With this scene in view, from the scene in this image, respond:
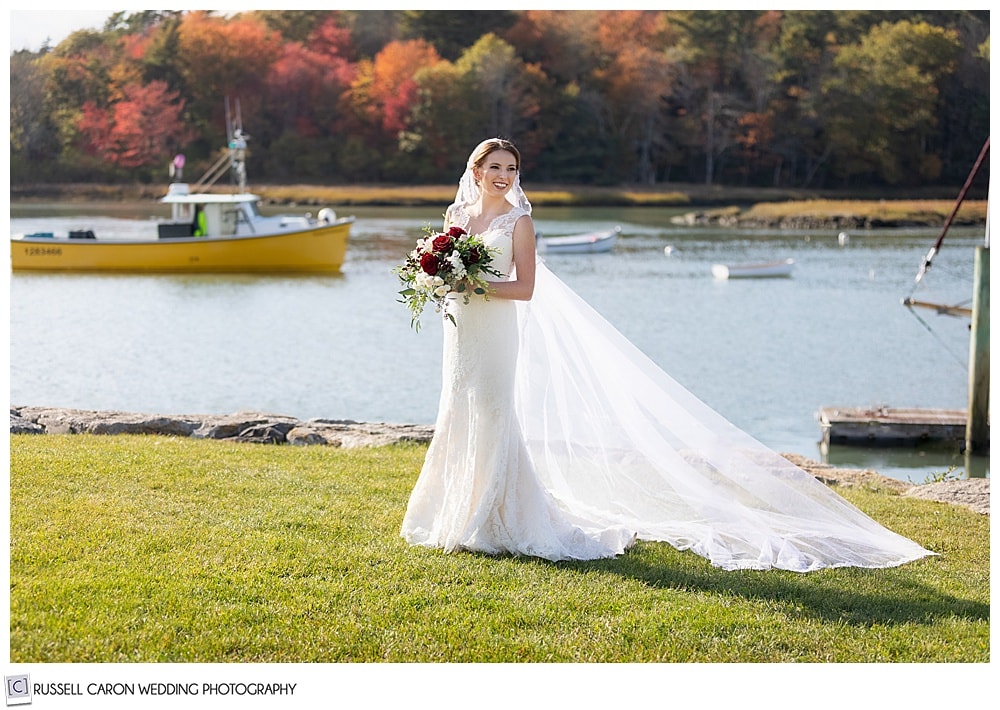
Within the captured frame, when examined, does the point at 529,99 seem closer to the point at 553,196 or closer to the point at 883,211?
the point at 553,196

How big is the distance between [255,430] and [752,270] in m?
23.9

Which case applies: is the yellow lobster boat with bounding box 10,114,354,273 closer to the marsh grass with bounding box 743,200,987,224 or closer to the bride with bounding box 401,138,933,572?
the marsh grass with bounding box 743,200,987,224

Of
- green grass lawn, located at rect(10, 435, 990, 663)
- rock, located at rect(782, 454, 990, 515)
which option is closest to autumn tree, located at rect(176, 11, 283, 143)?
rock, located at rect(782, 454, 990, 515)

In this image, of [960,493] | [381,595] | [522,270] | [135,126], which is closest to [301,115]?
[135,126]

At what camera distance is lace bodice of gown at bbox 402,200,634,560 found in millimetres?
5633

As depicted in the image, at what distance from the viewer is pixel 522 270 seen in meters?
5.62

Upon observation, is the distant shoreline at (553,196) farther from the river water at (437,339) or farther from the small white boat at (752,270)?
the small white boat at (752,270)

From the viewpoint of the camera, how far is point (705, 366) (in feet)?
61.3

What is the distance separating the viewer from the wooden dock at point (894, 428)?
40.4 ft

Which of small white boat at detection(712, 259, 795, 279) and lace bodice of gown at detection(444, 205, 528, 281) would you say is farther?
small white boat at detection(712, 259, 795, 279)

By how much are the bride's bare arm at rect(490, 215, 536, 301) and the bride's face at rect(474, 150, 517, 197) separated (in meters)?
0.19

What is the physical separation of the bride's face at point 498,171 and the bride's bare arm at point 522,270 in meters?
0.19
